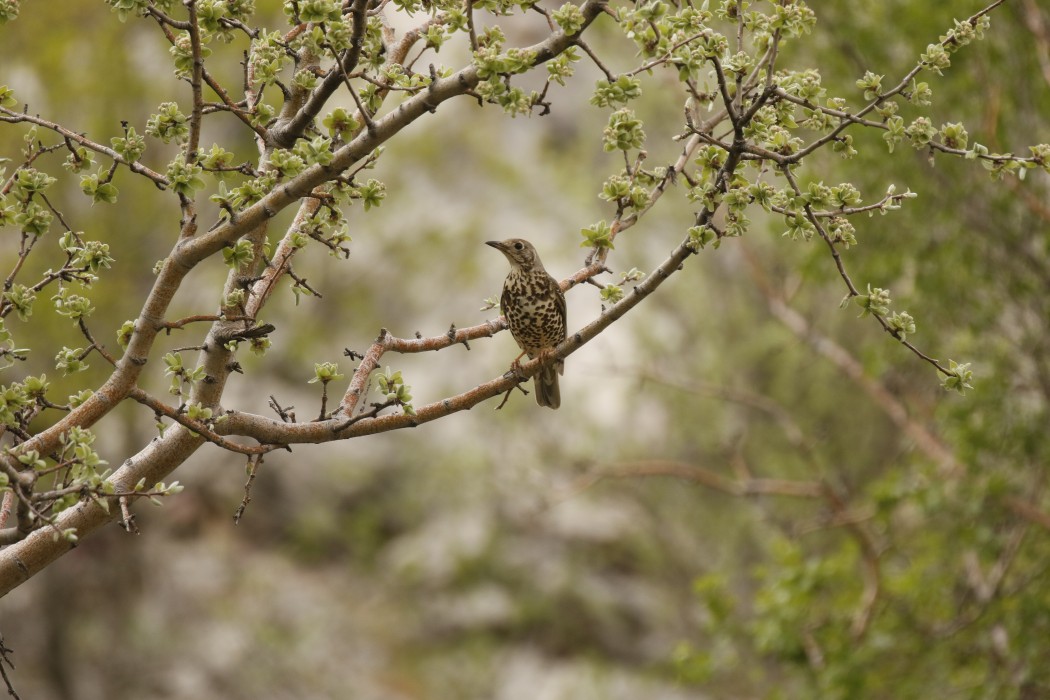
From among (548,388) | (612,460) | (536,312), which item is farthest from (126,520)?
(612,460)

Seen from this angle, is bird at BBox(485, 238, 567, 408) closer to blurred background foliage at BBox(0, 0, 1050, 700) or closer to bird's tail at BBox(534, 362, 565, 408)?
bird's tail at BBox(534, 362, 565, 408)

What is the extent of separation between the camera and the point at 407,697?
1359 centimetres

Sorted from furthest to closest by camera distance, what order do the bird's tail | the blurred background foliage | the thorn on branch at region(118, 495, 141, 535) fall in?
the blurred background foliage → the bird's tail → the thorn on branch at region(118, 495, 141, 535)

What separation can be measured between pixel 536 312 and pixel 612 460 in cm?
614

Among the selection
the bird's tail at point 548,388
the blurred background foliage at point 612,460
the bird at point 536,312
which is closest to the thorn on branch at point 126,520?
the bird at point 536,312

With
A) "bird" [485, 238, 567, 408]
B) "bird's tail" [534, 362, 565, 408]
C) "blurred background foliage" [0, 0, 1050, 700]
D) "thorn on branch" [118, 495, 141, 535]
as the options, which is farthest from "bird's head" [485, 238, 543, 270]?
"thorn on branch" [118, 495, 141, 535]

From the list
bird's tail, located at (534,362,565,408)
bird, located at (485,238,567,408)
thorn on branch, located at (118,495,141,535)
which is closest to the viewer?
thorn on branch, located at (118,495,141,535)

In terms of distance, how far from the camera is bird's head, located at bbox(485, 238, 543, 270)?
16.4 feet

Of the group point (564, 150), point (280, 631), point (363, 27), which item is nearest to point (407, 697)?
point (280, 631)

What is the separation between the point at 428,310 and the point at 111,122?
6.70m

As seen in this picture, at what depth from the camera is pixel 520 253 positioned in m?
5.03

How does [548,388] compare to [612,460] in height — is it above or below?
below

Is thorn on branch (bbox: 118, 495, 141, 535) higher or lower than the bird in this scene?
lower

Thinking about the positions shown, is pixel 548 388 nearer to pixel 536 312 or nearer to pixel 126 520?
pixel 536 312
